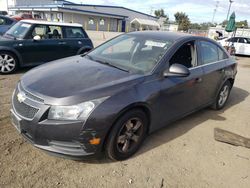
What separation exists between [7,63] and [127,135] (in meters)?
5.04

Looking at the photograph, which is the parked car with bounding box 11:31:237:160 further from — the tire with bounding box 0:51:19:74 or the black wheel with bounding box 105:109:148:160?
the tire with bounding box 0:51:19:74

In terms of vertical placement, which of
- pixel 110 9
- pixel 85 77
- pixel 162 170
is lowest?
pixel 162 170

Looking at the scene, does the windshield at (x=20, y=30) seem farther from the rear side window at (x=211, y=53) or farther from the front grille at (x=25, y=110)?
the rear side window at (x=211, y=53)

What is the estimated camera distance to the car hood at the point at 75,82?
253cm

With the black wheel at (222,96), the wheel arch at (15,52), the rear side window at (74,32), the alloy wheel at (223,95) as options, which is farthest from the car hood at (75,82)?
the rear side window at (74,32)

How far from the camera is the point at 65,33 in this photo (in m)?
7.50

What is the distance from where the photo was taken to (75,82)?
9.18ft

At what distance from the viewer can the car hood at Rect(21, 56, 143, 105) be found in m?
2.53

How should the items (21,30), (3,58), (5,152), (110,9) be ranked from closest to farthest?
(5,152) < (3,58) < (21,30) < (110,9)

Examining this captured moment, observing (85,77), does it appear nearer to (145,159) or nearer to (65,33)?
(145,159)

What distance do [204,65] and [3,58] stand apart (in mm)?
5348

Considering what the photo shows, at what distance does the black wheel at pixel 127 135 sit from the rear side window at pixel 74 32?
214 inches

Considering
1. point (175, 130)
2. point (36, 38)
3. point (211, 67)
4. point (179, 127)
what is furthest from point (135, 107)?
point (36, 38)

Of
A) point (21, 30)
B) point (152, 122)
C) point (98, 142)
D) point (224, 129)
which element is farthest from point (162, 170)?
point (21, 30)
